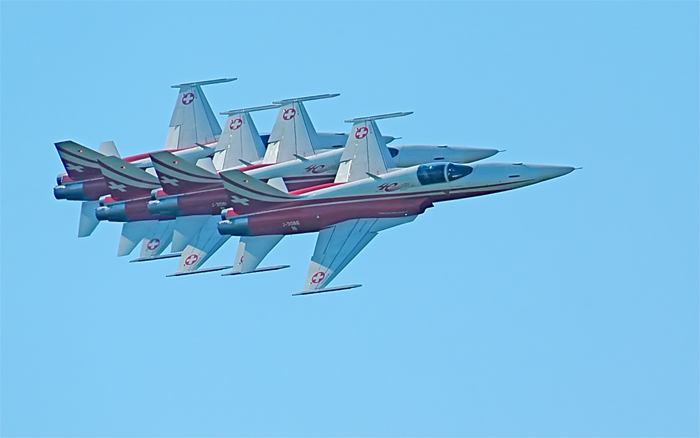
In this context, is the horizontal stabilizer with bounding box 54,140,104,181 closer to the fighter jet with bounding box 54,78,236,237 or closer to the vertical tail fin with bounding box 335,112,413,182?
the fighter jet with bounding box 54,78,236,237

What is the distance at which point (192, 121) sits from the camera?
275 ft

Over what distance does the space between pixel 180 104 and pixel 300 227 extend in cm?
1373

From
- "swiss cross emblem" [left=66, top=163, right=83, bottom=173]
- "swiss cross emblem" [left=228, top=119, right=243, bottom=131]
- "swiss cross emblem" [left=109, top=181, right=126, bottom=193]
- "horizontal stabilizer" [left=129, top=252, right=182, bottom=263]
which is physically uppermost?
"swiss cross emblem" [left=228, top=119, right=243, bottom=131]

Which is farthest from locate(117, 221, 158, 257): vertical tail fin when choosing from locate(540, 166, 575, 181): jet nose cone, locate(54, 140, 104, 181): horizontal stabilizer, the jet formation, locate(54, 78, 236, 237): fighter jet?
locate(540, 166, 575, 181): jet nose cone

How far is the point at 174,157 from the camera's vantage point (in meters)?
76.7

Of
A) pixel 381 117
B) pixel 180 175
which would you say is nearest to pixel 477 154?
pixel 381 117

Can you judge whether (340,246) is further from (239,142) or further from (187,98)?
(187,98)

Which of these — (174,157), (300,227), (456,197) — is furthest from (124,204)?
(456,197)

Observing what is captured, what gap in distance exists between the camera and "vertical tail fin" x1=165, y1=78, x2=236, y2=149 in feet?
275

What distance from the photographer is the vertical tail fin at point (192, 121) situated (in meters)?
83.8

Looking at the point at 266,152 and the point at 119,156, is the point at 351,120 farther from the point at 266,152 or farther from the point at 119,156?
the point at 119,156

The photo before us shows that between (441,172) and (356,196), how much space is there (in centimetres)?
416

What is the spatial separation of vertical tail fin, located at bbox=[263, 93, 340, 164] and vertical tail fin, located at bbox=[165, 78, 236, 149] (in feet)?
15.9

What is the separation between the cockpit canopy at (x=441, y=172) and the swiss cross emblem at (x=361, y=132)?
162 inches
